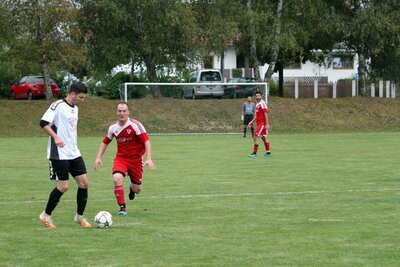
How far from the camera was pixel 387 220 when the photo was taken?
42.1ft

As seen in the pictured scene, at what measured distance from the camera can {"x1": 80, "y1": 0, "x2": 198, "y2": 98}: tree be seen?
48531 millimetres

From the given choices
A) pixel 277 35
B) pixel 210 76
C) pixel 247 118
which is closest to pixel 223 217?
pixel 247 118

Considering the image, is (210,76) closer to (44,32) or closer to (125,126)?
(44,32)

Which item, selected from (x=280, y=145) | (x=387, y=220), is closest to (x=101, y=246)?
(x=387, y=220)

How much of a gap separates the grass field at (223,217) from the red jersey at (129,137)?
0.91m

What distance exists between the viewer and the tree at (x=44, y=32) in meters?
47.4

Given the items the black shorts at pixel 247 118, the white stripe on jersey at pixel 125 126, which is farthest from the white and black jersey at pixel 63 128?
the black shorts at pixel 247 118

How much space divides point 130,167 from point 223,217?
1610mm

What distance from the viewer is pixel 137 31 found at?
163 feet

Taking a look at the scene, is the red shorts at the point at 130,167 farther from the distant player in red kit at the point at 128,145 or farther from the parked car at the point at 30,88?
the parked car at the point at 30,88

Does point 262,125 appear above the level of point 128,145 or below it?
below

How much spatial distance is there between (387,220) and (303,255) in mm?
3156

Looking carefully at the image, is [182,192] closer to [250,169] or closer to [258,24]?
[250,169]

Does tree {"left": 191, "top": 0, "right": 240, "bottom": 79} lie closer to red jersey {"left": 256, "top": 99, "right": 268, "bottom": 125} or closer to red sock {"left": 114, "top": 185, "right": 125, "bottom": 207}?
red jersey {"left": 256, "top": 99, "right": 268, "bottom": 125}
